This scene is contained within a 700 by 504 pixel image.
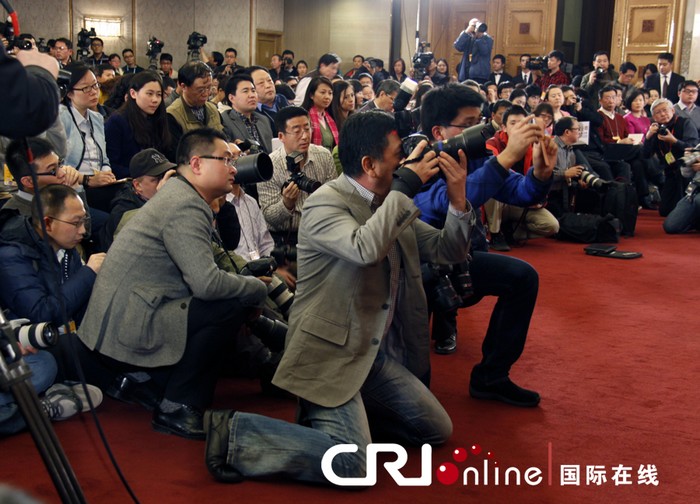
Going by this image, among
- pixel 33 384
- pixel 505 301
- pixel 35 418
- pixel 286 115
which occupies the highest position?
pixel 286 115

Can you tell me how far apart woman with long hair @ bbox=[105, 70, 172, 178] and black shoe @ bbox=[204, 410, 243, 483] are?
2202mm

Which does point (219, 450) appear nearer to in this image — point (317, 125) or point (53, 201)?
point (53, 201)

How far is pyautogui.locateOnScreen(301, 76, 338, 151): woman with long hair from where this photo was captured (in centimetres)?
489

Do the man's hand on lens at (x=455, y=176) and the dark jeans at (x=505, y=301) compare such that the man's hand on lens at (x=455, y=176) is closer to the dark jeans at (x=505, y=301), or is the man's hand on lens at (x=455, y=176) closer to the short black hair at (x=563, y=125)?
the dark jeans at (x=505, y=301)

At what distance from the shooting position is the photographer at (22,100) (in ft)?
4.99

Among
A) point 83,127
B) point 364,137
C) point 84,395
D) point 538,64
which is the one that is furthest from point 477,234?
point 538,64

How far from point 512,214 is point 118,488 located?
416cm

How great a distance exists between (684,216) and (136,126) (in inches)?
168

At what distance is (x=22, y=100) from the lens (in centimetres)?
153

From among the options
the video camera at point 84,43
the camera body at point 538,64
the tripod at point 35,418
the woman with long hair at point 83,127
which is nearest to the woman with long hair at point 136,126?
the woman with long hair at point 83,127

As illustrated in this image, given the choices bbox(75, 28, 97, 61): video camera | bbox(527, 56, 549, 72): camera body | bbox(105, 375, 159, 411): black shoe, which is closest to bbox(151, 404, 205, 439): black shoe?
bbox(105, 375, 159, 411): black shoe

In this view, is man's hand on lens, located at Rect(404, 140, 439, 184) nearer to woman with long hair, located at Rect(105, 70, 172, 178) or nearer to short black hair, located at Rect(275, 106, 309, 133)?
short black hair, located at Rect(275, 106, 309, 133)

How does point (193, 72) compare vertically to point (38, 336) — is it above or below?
above

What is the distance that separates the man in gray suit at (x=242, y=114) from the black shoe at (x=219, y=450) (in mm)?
2459
